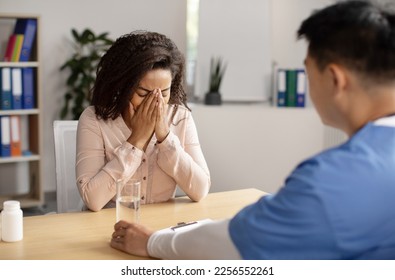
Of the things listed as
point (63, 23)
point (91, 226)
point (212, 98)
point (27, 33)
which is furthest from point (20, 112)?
point (91, 226)

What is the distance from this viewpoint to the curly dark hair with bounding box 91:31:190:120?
2.01 meters

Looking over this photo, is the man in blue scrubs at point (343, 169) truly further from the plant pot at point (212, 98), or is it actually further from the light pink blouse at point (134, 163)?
the plant pot at point (212, 98)

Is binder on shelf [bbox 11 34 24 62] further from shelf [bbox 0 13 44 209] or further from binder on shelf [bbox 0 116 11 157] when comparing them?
binder on shelf [bbox 0 116 11 157]

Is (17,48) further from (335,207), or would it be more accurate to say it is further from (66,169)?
(335,207)

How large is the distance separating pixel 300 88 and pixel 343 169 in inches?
136

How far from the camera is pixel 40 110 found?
396 cm

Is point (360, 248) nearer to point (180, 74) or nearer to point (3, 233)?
point (3, 233)

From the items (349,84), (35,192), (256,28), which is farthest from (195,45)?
(349,84)

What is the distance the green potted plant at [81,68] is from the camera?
161 inches

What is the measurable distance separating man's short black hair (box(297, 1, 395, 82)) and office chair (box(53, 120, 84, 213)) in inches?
56.8

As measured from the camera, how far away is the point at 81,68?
13.4 feet

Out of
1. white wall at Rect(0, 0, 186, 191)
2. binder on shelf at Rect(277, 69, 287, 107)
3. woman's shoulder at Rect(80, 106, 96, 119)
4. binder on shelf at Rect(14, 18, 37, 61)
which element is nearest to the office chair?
woman's shoulder at Rect(80, 106, 96, 119)

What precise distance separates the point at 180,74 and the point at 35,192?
2350mm

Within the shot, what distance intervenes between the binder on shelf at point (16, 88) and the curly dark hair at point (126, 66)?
6.23 feet
